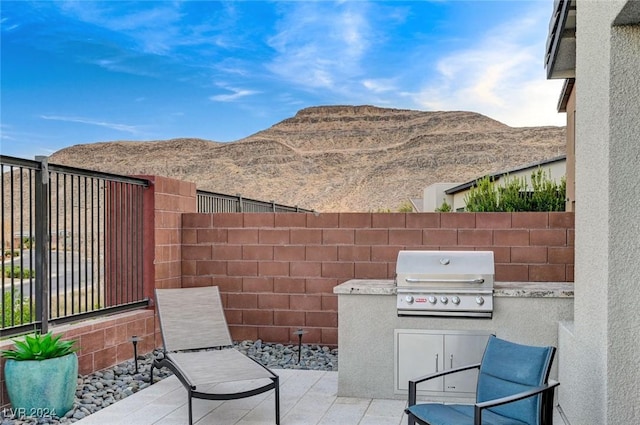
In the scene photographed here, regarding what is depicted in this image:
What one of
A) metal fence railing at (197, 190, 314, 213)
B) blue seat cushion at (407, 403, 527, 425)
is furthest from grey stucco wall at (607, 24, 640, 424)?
metal fence railing at (197, 190, 314, 213)

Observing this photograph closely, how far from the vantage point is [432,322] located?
16.4ft

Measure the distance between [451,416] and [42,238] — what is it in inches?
142

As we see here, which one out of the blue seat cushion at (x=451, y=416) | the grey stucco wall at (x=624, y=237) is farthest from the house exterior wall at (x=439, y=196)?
the grey stucco wall at (x=624, y=237)

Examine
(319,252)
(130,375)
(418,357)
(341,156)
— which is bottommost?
(130,375)

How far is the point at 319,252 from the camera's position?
704cm

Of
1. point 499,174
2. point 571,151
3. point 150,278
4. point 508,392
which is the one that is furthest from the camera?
point 499,174

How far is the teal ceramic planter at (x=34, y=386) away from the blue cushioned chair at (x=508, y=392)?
8.62 feet

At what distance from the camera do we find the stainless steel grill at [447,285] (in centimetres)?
488

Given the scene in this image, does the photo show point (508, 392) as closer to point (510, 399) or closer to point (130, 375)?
point (510, 399)

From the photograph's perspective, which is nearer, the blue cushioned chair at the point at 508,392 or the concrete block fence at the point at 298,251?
the blue cushioned chair at the point at 508,392

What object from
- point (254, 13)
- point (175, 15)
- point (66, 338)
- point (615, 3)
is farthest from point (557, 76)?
point (175, 15)

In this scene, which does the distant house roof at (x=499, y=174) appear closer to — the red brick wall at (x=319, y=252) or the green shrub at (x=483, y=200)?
the green shrub at (x=483, y=200)

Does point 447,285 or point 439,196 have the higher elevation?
point 439,196

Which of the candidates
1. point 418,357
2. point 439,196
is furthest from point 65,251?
point 439,196
